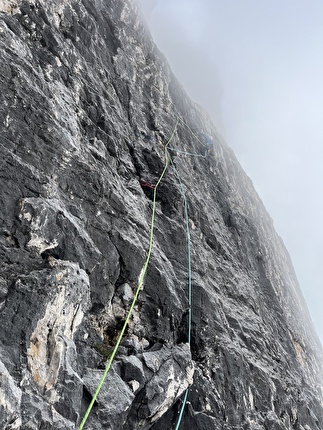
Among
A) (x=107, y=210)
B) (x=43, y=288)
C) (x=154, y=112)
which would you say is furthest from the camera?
(x=154, y=112)

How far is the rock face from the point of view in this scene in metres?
7.56

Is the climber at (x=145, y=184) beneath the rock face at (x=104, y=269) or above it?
above

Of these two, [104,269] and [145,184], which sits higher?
[145,184]

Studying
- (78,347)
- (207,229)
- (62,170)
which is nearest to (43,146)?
(62,170)

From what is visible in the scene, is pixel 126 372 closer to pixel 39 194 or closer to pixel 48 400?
pixel 48 400

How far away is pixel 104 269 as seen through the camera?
1021 cm

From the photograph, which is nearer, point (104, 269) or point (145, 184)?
point (104, 269)

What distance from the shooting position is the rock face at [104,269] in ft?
24.8

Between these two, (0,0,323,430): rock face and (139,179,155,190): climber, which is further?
(139,179,155,190): climber

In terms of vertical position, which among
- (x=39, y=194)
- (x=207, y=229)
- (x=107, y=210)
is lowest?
(x=39, y=194)

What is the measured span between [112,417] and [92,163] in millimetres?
7157

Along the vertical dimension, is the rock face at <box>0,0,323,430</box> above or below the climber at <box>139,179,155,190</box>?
below

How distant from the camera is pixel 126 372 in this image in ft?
30.0

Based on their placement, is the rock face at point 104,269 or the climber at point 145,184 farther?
the climber at point 145,184
